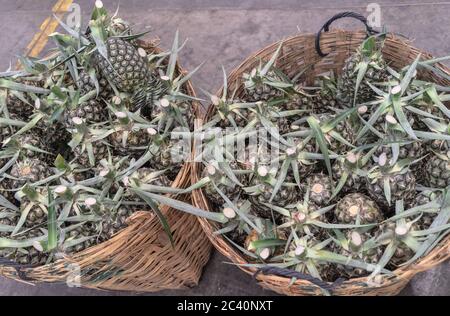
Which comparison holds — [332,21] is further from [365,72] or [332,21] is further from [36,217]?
[36,217]

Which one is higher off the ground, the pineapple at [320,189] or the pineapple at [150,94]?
the pineapple at [150,94]

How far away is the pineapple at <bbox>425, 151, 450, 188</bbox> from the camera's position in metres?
1.09

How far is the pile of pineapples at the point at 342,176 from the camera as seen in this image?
993 millimetres

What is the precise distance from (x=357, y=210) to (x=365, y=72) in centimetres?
40

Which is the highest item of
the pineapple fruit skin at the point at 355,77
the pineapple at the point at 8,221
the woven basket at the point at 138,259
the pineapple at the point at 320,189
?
the pineapple fruit skin at the point at 355,77

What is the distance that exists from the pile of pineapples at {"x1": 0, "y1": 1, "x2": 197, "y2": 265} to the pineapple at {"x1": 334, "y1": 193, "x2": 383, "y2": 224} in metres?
0.38

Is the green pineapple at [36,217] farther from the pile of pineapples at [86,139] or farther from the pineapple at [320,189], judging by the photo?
the pineapple at [320,189]

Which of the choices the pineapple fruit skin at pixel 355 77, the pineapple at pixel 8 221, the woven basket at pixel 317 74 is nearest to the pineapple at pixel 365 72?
the pineapple fruit skin at pixel 355 77

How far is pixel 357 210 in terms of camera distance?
1040mm

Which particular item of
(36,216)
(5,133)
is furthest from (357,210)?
(5,133)

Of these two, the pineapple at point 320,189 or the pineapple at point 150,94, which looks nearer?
the pineapple at point 320,189

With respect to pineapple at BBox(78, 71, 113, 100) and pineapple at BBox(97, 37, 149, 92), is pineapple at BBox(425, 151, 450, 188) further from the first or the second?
pineapple at BBox(78, 71, 113, 100)

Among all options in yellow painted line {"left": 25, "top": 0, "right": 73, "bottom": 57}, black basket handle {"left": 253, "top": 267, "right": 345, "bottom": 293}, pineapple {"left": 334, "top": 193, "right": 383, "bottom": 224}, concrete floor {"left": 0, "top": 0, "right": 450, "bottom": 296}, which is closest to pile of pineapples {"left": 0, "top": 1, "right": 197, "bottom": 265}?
black basket handle {"left": 253, "top": 267, "right": 345, "bottom": 293}

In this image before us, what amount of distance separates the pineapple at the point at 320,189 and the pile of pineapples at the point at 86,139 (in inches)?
13.0
